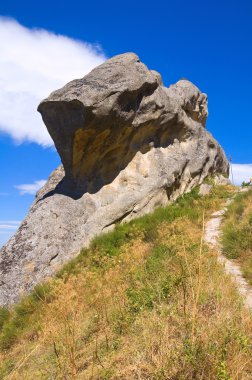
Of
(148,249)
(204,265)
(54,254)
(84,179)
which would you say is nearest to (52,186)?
(84,179)

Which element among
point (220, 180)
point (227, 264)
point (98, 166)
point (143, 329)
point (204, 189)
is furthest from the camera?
point (220, 180)

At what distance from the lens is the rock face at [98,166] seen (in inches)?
473

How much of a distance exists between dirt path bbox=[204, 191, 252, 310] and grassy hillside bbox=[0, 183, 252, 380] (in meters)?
0.37

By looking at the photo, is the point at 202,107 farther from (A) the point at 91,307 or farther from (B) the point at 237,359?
(B) the point at 237,359

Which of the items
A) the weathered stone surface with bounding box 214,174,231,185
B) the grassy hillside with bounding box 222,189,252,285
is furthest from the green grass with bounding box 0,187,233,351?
the weathered stone surface with bounding box 214,174,231,185

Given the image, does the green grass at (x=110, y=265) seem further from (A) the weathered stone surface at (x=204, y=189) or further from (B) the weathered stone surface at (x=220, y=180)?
(B) the weathered stone surface at (x=220, y=180)

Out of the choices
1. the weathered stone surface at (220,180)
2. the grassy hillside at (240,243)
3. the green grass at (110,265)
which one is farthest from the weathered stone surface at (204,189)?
the grassy hillside at (240,243)

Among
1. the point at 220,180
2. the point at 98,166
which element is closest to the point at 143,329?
the point at 98,166

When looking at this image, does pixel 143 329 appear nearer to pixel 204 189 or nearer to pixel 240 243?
pixel 240 243

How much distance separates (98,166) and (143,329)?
10.0m

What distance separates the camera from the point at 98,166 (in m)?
14.3

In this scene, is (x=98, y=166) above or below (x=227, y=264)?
above

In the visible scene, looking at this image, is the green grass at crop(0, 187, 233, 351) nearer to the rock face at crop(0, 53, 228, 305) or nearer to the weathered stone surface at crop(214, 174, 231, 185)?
the rock face at crop(0, 53, 228, 305)

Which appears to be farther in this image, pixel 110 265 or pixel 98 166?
pixel 98 166
